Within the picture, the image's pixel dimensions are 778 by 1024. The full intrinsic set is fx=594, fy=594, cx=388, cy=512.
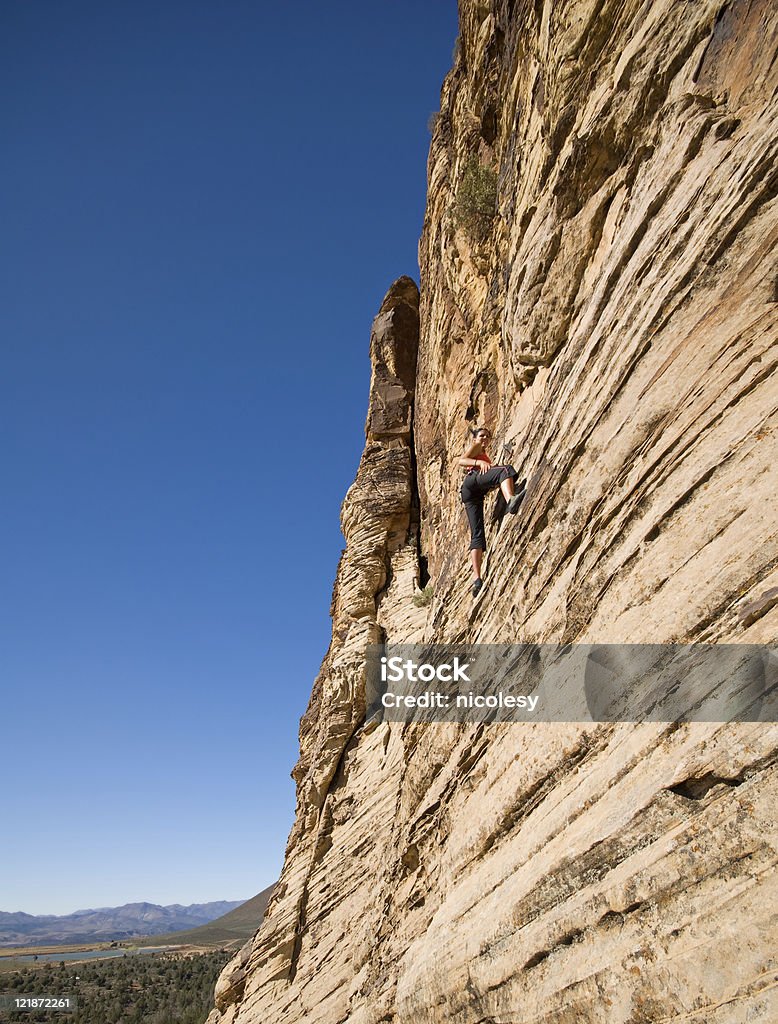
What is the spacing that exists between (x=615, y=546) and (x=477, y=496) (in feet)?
10.5

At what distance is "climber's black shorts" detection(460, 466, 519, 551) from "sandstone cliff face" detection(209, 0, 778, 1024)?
0.24m

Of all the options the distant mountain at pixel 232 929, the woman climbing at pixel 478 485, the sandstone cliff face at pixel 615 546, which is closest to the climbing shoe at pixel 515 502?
the sandstone cliff face at pixel 615 546

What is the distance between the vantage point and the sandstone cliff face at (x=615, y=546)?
3.66m

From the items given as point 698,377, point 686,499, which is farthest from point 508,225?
point 686,499

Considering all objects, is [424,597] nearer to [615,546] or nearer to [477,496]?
[477,496]

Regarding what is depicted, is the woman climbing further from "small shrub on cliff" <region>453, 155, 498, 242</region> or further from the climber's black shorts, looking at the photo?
"small shrub on cliff" <region>453, 155, 498, 242</region>

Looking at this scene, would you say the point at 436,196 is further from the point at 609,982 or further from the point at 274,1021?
the point at 274,1021

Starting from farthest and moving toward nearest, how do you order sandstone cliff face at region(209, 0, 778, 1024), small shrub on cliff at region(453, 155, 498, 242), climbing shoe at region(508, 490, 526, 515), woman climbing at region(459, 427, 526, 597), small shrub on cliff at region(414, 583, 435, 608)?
small shrub on cliff at region(414, 583, 435, 608)
small shrub on cliff at region(453, 155, 498, 242)
woman climbing at region(459, 427, 526, 597)
climbing shoe at region(508, 490, 526, 515)
sandstone cliff face at region(209, 0, 778, 1024)

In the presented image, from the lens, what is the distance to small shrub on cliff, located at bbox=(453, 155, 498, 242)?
38.0 feet

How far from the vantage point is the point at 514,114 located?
10180 millimetres

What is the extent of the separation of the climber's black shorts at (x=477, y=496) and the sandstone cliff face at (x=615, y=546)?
0.24m

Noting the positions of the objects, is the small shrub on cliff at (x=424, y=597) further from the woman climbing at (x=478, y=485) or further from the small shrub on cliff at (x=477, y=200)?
the small shrub on cliff at (x=477, y=200)

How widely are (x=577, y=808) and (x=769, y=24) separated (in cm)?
638

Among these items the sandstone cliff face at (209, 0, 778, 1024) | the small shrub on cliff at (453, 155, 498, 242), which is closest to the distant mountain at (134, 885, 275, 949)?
the sandstone cliff face at (209, 0, 778, 1024)
